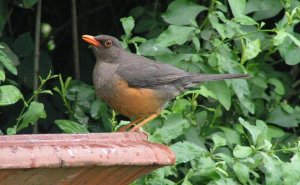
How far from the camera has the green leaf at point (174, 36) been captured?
483 centimetres

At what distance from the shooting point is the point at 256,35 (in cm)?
530

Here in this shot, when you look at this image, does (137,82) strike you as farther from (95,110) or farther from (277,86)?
(277,86)

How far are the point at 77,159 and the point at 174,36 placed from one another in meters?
2.19

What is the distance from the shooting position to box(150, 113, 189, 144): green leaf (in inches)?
171

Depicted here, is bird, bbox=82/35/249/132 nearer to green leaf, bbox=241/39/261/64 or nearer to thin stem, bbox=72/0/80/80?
green leaf, bbox=241/39/261/64

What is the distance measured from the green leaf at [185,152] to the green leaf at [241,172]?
18cm

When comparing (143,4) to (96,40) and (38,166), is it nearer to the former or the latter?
(96,40)

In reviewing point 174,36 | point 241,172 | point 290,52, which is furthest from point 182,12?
point 241,172

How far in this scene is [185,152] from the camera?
4289 millimetres

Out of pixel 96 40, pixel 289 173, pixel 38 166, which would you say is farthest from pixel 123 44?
pixel 38 166

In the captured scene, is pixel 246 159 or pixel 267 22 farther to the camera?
pixel 267 22

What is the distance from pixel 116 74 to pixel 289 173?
1041 mm

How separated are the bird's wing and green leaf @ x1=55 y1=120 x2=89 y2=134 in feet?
1.14

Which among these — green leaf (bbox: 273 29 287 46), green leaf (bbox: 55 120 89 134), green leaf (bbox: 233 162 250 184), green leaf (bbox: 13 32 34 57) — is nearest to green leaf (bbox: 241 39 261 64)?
green leaf (bbox: 273 29 287 46)
